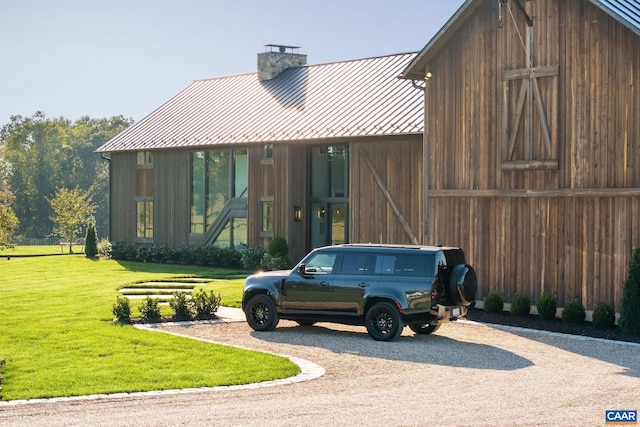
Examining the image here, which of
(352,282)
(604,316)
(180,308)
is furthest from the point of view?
(180,308)

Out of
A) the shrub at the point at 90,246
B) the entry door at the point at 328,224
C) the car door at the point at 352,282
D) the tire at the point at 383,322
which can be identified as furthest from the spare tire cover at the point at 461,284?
the shrub at the point at 90,246

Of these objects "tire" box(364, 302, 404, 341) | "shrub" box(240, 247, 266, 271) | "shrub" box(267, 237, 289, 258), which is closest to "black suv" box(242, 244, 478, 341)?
"tire" box(364, 302, 404, 341)

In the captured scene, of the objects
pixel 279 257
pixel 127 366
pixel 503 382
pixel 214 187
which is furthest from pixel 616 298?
pixel 214 187

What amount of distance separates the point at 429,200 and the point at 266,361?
9.86m

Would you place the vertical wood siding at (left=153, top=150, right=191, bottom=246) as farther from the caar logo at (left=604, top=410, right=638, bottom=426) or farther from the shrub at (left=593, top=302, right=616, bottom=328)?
the caar logo at (left=604, top=410, right=638, bottom=426)

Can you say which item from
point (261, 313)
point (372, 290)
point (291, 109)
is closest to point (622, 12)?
point (372, 290)

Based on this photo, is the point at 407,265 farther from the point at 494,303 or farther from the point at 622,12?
the point at 622,12

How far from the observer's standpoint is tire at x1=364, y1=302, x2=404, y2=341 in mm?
17859

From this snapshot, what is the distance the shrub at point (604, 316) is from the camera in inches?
784

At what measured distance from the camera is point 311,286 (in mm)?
18875

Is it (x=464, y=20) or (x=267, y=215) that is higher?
(x=464, y=20)

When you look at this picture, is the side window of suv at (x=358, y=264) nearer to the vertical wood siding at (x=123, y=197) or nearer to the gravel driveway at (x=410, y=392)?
the gravel driveway at (x=410, y=392)

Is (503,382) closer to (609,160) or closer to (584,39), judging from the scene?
(609,160)

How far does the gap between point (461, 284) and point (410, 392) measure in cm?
497
